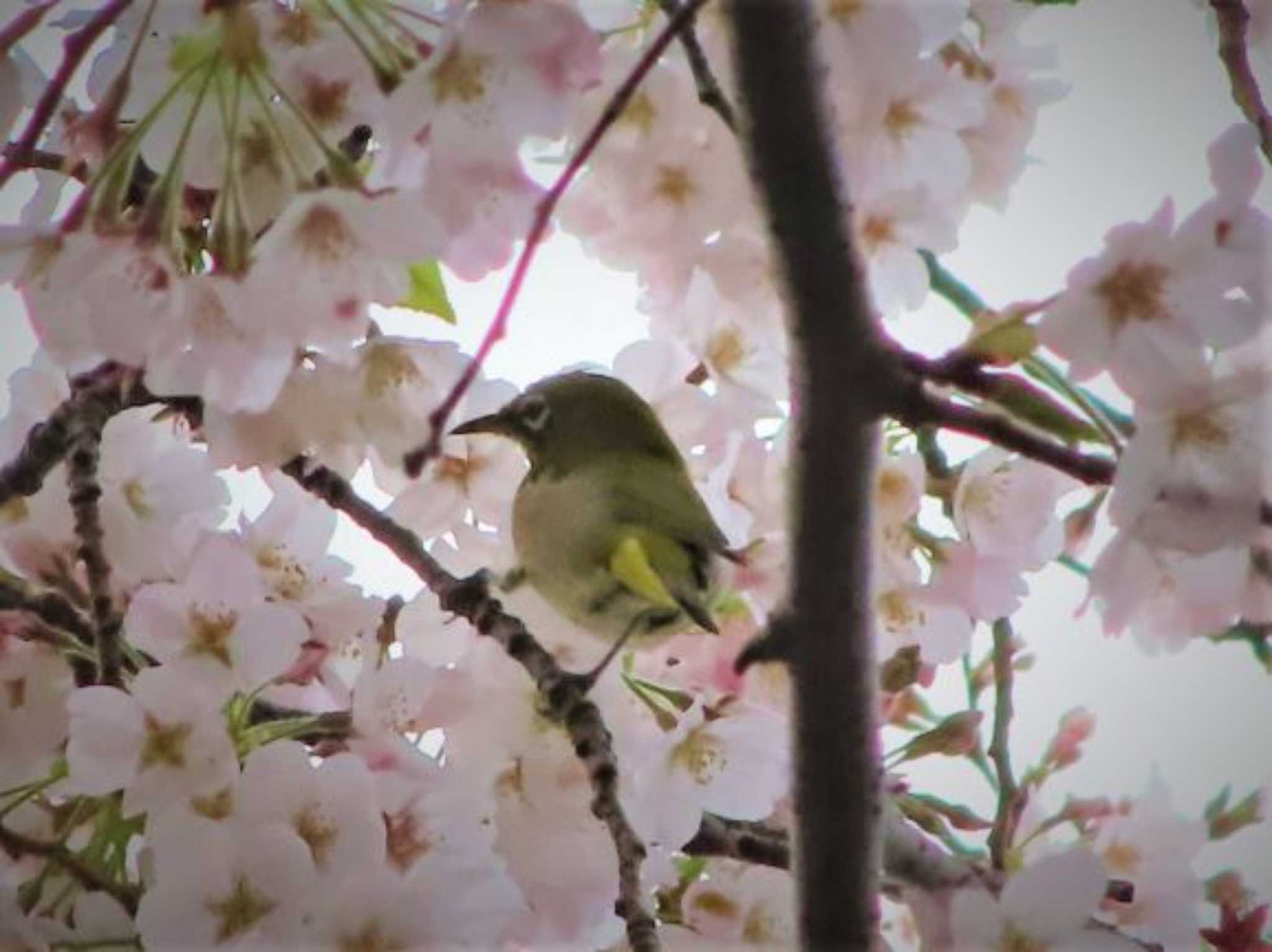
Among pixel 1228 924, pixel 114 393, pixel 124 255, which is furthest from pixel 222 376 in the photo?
pixel 1228 924

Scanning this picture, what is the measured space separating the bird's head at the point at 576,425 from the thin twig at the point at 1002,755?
0.32 metres

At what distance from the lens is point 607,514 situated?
976 millimetres

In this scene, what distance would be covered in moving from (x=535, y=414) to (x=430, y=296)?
12cm

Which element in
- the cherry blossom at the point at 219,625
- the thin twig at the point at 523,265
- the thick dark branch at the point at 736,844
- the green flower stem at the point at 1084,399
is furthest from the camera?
the thick dark branch at the point at 736,844

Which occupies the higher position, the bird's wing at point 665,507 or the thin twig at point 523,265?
the bird's wing at point 665,507

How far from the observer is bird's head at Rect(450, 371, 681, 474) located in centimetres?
107

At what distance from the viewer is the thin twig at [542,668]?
0.78 meters

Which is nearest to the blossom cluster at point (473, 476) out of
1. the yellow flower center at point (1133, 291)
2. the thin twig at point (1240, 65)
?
the yellow flower center at point (1133, 291)

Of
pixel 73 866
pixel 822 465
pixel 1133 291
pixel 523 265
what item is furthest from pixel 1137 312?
pixel 73 866

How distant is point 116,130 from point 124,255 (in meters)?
0.08

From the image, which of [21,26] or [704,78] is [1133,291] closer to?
[704,78]

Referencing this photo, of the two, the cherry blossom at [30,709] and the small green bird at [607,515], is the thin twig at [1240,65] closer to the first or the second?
the small green bird at [607,515]

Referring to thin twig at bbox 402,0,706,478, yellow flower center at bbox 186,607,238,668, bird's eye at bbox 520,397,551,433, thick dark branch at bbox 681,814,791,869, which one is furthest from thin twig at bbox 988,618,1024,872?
thin twig at bbox 402,0,706,478

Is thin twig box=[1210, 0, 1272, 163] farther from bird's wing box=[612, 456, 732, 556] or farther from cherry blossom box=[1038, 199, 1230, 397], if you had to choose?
bird's wing box=[612, 456, 732, 556]
